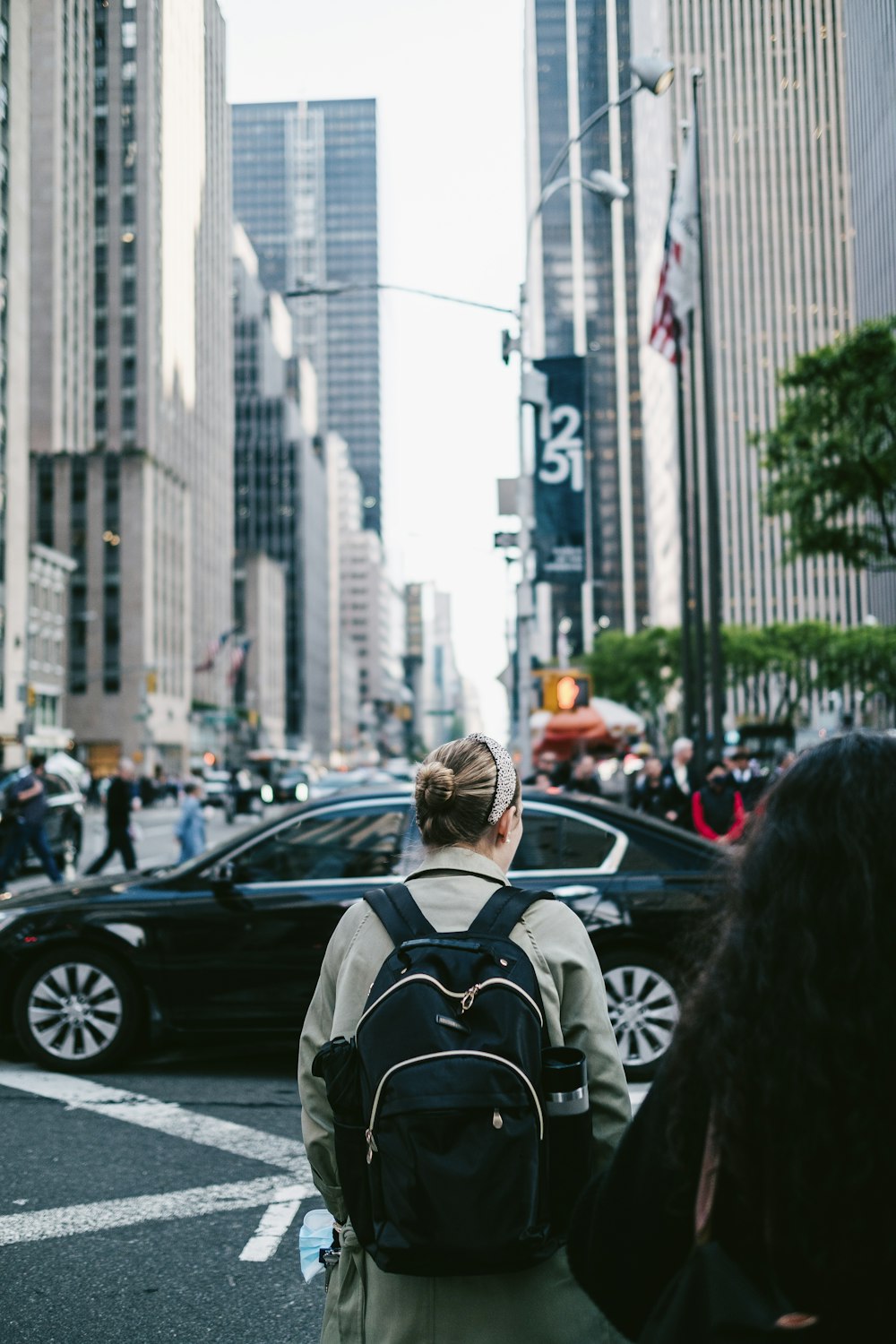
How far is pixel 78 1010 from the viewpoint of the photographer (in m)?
7.25

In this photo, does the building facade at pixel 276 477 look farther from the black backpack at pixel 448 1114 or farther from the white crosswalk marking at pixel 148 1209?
the black backpack at pixel 448 1114

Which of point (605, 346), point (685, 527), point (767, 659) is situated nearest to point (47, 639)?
point (767, 659)

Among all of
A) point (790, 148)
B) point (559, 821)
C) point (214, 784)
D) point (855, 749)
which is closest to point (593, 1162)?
point (855, 749)

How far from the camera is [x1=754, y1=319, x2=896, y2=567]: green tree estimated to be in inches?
937

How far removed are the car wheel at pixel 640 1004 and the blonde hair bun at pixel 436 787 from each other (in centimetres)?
473

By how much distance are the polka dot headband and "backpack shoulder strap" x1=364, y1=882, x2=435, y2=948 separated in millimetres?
240

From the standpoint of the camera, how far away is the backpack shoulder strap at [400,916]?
2242 mm

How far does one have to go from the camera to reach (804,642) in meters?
66.8

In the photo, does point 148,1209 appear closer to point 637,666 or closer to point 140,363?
point 637,666

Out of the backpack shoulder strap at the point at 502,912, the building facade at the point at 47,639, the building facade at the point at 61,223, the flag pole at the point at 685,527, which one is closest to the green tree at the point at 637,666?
the building facade at the point at 47,639

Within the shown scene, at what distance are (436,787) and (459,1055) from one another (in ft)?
1.94

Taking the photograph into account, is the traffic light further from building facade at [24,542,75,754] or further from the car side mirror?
building facade at [24,542,75,754]

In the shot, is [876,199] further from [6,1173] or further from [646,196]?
[646,196]

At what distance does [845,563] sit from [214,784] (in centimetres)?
3205
